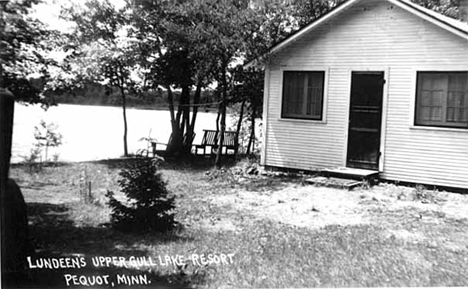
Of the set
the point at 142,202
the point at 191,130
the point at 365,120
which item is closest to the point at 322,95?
the point at 365,120

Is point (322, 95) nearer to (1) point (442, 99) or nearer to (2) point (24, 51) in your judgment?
(1) point (442, 99)

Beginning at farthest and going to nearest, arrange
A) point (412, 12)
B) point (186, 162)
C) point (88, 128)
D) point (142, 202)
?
point (186, 162) < point (412, 12) < point (88, 128) < point (142, 202)

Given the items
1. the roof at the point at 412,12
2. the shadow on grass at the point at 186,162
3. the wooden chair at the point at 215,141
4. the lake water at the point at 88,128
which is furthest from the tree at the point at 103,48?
the wooden chair at the point at 215,141

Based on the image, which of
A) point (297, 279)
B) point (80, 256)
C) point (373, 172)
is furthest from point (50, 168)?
point (373, 172)

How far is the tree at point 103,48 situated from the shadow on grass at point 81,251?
1.56 metres

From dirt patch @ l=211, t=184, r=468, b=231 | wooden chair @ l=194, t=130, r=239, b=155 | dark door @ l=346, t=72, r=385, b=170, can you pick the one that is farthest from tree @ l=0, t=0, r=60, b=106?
dark door @ l=346, t=72, r=385, b=170

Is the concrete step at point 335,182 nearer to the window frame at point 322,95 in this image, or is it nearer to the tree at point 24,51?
the window frame at point 322,95

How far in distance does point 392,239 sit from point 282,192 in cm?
349

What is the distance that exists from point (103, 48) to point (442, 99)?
272 inches

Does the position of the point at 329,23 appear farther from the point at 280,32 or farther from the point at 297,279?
the point at 297,279

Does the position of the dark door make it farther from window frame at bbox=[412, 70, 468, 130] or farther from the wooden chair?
the wooden chair

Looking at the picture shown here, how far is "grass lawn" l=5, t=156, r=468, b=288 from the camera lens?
4.52 metres

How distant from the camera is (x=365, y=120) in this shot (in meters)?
10.5

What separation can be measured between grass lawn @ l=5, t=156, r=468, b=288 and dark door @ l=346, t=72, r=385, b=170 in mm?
1443
